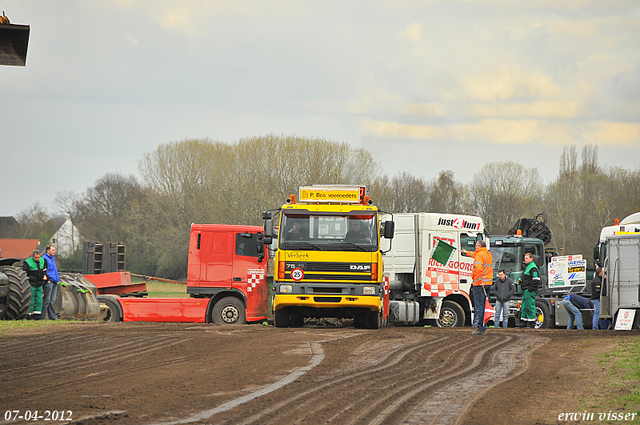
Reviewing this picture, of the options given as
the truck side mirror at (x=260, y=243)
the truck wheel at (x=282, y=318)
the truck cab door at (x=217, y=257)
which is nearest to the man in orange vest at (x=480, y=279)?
the truck wheel at (x=282, y=318)

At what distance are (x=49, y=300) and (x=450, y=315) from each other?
10.9 metres

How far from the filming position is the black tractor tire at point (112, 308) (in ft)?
60.7

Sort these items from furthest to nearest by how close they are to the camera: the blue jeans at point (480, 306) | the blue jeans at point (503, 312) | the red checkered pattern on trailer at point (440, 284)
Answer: the red checkered pattern on trailer at point (440, 284)
the blue jeans at point (503, 312)
the blue jeans at point (480, 306)

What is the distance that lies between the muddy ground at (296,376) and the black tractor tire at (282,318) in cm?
160

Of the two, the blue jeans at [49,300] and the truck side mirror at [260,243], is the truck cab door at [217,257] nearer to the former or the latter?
the truck side mirror at [260,243]

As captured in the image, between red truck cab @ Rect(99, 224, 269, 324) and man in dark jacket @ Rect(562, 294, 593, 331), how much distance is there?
360 inches

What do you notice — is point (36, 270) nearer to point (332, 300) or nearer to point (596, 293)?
point (332, 300)

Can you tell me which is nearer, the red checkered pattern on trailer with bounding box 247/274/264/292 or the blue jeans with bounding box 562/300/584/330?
the red checkered pattern on trailer with bounding box 247/274/264/292

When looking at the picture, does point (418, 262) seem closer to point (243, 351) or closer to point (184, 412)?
point (243, 351)

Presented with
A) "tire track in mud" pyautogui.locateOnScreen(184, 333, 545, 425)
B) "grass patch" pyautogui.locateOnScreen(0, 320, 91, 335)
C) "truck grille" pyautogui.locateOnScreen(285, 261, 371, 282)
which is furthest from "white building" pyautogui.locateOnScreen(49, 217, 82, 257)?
"tire track in mud" pyautogui.locateOnScreen(184, 333, 545, 425)

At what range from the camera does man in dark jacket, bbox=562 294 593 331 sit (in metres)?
20.0

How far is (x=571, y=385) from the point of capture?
28.2ft

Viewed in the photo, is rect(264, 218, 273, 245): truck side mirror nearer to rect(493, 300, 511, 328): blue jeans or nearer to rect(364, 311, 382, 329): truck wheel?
rect(364, 311, 382, 329): truck wheel

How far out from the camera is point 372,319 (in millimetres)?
16062
